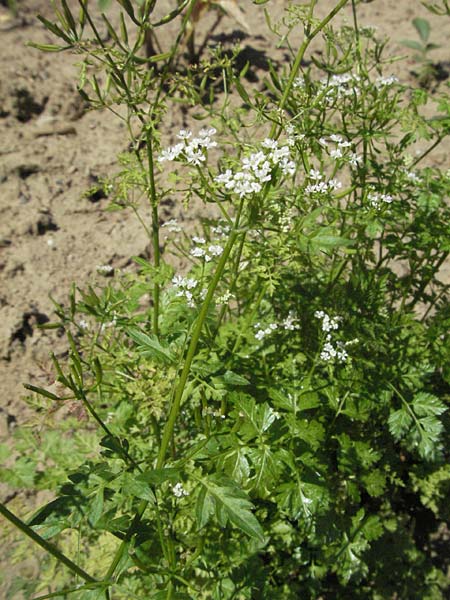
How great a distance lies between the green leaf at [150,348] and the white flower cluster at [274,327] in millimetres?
613

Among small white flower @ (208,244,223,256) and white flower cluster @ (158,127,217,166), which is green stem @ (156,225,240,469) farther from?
small white flower @ (208,244,223,256)

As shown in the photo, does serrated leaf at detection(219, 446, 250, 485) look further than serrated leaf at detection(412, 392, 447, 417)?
No

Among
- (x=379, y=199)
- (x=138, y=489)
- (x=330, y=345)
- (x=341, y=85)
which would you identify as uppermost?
(x=341, y=85)

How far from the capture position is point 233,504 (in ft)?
5.79

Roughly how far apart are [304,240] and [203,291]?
0.76 meters

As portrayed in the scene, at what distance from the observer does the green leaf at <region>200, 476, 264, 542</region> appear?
168cm

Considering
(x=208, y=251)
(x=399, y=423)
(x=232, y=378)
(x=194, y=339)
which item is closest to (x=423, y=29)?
(x=208, y=251)

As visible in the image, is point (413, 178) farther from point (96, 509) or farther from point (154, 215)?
point (96, 509)

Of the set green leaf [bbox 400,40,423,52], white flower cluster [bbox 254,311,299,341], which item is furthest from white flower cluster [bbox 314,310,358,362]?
green leaf [bbox 400,40,423,52]

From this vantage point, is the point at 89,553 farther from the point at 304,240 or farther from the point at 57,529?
the point at 304,240

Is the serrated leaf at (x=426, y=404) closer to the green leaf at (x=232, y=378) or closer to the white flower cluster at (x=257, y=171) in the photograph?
the green leaf at (x=232, y=378)

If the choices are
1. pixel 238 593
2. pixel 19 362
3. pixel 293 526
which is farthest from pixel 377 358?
pixel 19 362

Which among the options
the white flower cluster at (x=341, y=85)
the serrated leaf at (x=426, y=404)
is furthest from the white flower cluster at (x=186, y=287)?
the serrated leaf at (x=426, y=404)

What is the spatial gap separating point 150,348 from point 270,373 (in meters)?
0.90
